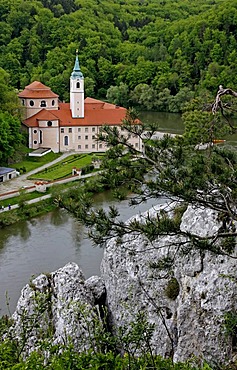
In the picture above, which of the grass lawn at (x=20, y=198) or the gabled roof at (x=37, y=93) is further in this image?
the gabled roof at (x=37, y=93)

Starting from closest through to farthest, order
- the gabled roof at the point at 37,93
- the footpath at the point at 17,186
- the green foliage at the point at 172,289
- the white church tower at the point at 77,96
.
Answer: the green foliage at the point at 172,289 → the footpath at the point at 17,186 → the white church tower at the point at 77,96 → the gabled roof at the point at 37,93

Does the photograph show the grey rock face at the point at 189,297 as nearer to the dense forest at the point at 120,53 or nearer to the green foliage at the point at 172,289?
the green foliage at the point at 172,289

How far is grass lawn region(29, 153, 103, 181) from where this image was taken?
26609 millimetres

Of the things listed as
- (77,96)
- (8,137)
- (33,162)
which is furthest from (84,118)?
(8,137)

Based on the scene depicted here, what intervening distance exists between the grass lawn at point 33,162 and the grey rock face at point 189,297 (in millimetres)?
17124

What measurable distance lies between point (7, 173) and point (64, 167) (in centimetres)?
369

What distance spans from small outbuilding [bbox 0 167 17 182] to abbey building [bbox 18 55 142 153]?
6.15m

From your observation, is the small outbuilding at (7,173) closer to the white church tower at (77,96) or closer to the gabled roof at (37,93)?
the white church tower at (77,96)

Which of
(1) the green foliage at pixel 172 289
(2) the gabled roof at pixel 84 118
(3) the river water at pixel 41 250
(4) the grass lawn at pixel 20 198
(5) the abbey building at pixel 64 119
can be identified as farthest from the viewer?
(2) the gabled roof at pixel 84 118

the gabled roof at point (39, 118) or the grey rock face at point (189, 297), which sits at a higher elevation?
the grey rock face at point (189, 297)

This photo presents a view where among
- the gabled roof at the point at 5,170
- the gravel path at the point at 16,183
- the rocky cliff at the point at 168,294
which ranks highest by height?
the rocky cliff at the point at 168,294

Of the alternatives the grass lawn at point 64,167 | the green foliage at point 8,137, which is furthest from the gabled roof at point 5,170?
the grass lawn at point 64,167

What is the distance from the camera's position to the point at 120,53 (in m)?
65.8

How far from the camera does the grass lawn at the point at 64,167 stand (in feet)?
87.3
